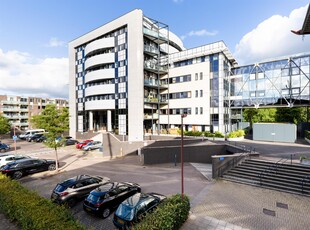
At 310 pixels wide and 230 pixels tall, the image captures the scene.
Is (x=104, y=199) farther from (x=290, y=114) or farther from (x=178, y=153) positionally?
(x=290, y=114)

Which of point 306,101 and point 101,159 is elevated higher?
point 306,101

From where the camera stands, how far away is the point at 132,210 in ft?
25.5

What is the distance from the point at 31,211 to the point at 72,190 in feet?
11.0

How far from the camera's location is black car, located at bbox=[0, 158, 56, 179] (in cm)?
1576

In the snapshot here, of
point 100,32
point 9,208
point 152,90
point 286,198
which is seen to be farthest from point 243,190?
point 100,32

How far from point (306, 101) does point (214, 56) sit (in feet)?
55.6

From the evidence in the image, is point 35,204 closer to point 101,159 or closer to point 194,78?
point 101,159

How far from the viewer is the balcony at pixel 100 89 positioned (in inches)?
1554

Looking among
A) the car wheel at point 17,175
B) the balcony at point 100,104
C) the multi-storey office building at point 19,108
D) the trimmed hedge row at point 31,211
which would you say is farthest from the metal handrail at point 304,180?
the multi-storey office building at point 19,108

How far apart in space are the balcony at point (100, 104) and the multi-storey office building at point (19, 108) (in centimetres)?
3515

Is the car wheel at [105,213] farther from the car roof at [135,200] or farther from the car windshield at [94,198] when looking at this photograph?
the car roof at [135,200]

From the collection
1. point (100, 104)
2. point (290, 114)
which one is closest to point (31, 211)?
point (100, 104)

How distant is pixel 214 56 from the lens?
118 ft

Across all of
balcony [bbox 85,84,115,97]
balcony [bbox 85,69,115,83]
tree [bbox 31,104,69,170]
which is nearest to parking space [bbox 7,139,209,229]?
tree [bbox 31,104,69,170]
